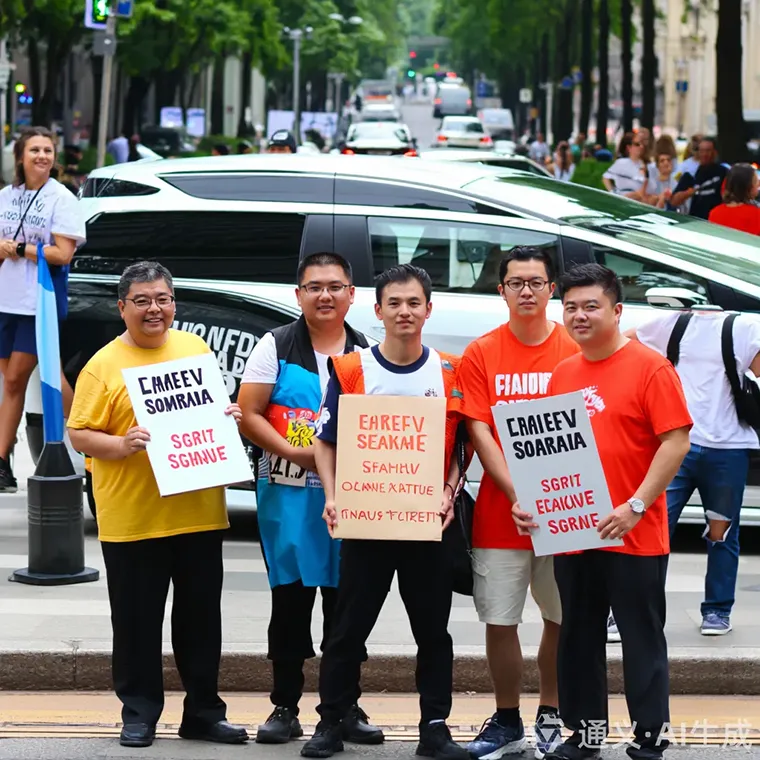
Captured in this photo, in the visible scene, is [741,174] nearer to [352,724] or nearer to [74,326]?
[74,326]

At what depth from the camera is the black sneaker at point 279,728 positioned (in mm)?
5945

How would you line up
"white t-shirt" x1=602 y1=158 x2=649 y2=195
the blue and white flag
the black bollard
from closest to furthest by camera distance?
the black bollard
the blue and white flag
"white t-shirt" x1=602 y1=158 x2=649 y2=195

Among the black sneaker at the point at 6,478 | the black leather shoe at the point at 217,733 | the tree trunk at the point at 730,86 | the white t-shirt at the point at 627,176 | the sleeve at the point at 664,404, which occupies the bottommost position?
the black leather shoe at the point at 217,733

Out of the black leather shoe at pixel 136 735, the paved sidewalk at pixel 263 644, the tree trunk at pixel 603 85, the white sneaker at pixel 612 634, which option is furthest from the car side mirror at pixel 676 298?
the tree trunk at pixel 603 85

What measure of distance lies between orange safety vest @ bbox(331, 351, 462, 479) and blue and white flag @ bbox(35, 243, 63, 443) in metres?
2.64

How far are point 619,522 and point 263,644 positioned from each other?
200 cm

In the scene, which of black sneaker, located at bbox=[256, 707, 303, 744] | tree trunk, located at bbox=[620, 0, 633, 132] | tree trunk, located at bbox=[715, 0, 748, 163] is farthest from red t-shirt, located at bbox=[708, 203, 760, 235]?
tree trunk, located at bbox=[620, 0, 633, 132]

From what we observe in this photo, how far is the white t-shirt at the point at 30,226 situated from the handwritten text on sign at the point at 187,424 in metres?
3.21

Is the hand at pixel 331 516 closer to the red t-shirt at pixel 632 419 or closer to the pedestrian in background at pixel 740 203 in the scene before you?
the red t-shirt at pixel 632 419

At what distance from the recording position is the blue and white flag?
802 cm

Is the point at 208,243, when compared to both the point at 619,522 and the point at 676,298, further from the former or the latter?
the point at 619,522

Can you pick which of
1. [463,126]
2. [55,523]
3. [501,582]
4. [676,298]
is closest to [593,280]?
[501,582]

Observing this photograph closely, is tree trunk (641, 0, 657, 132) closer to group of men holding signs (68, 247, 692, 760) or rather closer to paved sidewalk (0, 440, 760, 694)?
paved sidewalk (0, 440, 760, 694)

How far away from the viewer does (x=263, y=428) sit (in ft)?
19.3
